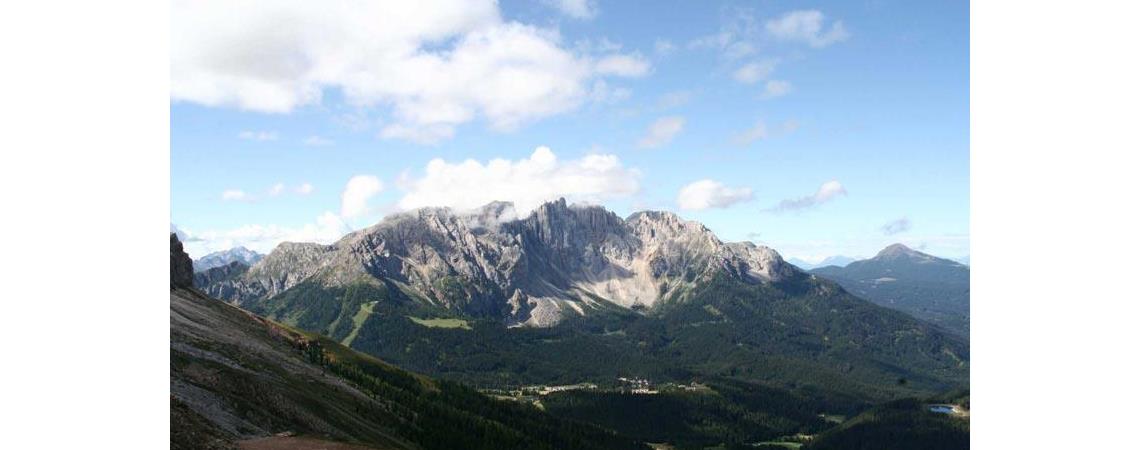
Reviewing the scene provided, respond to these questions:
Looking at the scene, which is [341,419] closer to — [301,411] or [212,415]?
[301,411]

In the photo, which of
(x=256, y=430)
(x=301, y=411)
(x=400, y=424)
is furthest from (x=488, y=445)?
(x=256, y=430)

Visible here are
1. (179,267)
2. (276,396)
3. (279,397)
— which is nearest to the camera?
(276,396)

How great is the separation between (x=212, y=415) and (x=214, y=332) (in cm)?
6696

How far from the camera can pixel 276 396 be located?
97375mm

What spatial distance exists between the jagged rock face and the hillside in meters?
0.41

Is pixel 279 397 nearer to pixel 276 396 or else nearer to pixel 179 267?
pixel 276 396

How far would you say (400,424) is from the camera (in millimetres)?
142625

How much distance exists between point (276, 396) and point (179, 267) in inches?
4073

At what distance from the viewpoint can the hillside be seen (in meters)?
77.6

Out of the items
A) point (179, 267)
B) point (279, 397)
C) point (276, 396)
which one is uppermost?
point (179, 267)

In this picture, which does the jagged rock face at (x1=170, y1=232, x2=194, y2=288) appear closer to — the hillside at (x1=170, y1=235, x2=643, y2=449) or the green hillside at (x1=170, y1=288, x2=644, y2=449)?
the hillside at (x1=170, y1=235, x2=643, y2=449)

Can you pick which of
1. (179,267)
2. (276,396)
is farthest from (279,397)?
(179,267)
